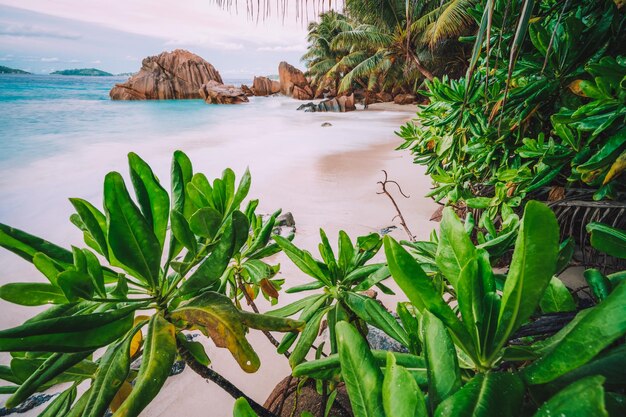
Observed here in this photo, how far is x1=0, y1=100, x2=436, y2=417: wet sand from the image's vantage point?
151 cm

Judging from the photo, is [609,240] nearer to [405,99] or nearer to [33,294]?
[33,294]

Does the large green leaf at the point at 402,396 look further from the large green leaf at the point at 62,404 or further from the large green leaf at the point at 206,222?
the large green leaf at the point at 62,404

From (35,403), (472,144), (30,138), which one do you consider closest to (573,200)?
(472,144)

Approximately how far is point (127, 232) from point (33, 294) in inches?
8.0

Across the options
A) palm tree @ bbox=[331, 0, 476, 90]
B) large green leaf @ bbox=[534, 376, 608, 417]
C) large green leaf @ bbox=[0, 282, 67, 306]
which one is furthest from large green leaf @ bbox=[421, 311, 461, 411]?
palm tree @ bbox=[331, 0, 476, 90]

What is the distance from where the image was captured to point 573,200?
1.39 meters

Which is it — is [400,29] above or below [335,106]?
above

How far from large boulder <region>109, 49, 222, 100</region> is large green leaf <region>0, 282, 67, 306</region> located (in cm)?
2872

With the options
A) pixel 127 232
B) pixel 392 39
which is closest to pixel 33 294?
pixel 127 232

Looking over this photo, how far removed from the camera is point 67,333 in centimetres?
46

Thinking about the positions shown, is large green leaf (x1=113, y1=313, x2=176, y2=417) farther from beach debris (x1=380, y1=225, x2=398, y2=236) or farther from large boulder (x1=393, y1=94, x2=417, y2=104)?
large boulder (x1=393, y1=94, x2=417, y2=104)

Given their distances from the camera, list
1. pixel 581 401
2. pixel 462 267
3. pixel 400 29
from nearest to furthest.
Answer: pixel 581 401
pixel 462 267
pixel 400 29

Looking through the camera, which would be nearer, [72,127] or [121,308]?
[121,308]

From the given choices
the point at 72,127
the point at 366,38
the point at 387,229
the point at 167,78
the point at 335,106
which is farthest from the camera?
the point at 167,78
